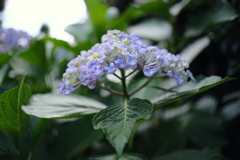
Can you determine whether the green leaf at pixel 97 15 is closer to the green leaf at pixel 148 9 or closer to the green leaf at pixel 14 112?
the green leaf at pixel 148 9

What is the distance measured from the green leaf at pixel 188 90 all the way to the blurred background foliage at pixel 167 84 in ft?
0.67

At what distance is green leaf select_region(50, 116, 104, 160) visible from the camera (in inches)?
51.5

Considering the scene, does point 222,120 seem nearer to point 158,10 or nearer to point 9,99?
point 158,10

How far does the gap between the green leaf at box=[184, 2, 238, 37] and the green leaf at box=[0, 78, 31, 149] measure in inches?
42.8

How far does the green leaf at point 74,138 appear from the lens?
51.5 inches

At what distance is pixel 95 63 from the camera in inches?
36.7

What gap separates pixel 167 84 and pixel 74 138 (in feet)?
2.12

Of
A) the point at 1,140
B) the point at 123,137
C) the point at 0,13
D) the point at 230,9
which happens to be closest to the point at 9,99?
the point at 1,140

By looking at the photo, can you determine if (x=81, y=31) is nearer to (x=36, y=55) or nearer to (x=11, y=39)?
(x=36, y=55)

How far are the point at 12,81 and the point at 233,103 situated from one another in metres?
1.57

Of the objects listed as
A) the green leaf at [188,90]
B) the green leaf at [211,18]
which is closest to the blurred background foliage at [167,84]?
the green leaf at [211,18]

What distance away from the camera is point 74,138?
1.38 m

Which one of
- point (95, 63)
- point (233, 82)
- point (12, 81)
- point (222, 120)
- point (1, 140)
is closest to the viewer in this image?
point (95, 63)

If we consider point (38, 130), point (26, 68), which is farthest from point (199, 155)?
point (26, 68)
